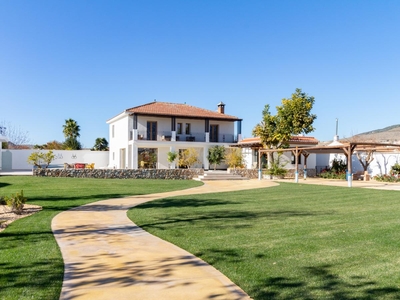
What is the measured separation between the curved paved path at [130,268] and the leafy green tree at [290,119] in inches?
936

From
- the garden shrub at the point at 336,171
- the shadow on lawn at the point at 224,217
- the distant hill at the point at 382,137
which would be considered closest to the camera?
the shadow on lawn at the point at 224,217

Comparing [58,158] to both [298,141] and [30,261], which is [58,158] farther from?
[30,261]

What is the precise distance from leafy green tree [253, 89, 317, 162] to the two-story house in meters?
6.47

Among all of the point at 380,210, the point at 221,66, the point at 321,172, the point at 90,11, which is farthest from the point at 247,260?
the point at 321,172

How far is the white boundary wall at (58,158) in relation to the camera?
1521 inches

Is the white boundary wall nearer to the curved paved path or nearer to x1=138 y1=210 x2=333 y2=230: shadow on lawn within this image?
x1=138 y1=210 x2=333 y2=230: shadow on lawn

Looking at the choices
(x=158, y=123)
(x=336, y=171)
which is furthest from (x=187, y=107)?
(x=336, y=171)

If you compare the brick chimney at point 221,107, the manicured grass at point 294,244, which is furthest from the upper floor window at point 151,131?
the manicured grass at point 294,244

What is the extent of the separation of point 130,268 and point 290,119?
87.7ft

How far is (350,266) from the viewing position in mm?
5504

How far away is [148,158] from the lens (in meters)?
37.5

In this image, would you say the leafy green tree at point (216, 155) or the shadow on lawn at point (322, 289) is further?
the leafy green tree at point (216, 155)

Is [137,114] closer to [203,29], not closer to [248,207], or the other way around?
[203,29]

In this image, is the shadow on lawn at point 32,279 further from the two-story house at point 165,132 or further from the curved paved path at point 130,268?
the two-story house at point 165,132
